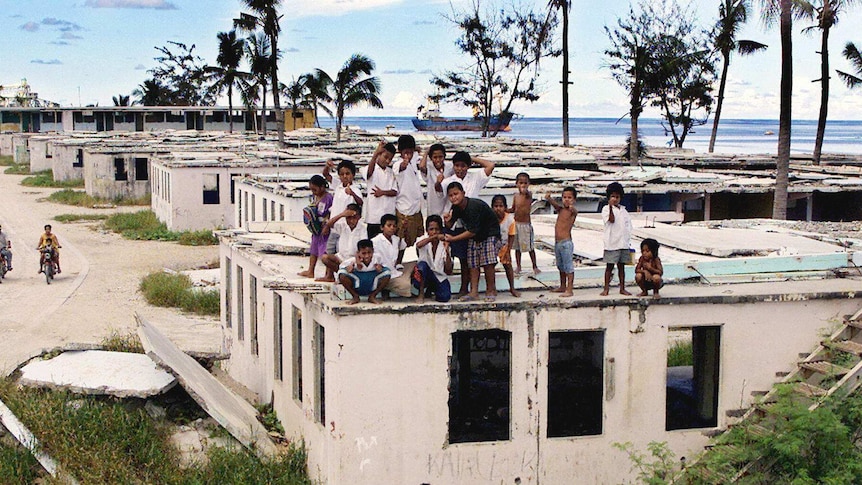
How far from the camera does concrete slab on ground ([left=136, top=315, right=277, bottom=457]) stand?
12820mm

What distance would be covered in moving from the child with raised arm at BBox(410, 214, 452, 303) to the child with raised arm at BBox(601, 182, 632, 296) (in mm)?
1724

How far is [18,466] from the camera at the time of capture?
1270 cm

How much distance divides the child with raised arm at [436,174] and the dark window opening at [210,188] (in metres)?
23.7

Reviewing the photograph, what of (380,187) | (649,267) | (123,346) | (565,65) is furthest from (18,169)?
(649,267)

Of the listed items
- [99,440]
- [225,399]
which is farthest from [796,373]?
[99,440]

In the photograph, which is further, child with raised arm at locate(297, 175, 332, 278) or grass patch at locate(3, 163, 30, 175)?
grass patch at locate(3, 163, 30, 175)

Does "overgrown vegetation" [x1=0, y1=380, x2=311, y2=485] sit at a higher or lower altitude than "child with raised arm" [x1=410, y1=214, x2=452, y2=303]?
lower

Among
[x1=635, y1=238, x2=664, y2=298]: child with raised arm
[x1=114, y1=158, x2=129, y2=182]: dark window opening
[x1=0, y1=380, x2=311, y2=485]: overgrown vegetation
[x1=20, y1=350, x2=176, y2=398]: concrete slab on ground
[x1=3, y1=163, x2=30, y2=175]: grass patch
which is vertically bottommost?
[x1=3, y1=163, x2=30, y2=175]: grass patch

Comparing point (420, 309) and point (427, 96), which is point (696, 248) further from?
point (427, 96)

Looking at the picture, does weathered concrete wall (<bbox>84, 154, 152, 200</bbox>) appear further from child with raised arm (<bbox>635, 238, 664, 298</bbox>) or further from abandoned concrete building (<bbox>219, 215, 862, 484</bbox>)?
child with raised arm (<bbox>635, 238, 664, 298</bbox>)

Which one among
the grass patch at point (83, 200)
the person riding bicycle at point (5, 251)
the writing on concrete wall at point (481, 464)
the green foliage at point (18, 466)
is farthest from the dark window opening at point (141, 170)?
the writing on concrete wall at point (481, 464)

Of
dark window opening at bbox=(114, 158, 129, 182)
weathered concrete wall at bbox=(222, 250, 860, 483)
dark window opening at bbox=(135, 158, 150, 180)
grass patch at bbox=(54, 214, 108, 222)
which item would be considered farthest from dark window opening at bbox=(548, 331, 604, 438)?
dark window opening at bbox=(114, 158, 129, 182)

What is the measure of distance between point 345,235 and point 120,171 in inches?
1460

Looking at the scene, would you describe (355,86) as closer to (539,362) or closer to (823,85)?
(823,85)
